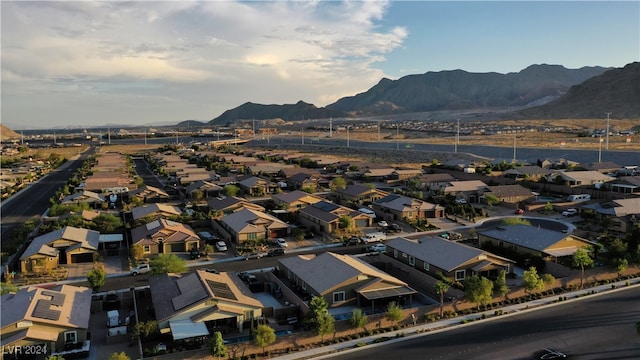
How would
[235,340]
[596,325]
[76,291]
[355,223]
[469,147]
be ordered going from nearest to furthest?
[235,340], [596,325], [76,291], [355,223], [469,147]

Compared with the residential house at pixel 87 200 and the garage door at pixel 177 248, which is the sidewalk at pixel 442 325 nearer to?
the garage door at pixel 177 248

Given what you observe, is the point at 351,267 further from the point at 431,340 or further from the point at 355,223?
the point at 355,223

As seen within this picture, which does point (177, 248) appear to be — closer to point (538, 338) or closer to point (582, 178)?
point (538, 338)

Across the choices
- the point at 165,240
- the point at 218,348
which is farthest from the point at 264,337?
the point at 165,240

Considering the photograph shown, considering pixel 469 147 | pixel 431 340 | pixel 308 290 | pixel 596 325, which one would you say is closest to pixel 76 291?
pixel 308 290

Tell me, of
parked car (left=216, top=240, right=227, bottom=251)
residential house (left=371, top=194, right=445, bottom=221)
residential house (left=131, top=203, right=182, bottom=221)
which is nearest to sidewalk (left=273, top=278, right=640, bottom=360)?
parked car (left=216, top=240, right=227, bottom=251)

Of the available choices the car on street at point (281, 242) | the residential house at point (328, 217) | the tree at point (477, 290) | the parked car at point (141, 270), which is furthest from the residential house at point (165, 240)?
the tree at point (477, 290)

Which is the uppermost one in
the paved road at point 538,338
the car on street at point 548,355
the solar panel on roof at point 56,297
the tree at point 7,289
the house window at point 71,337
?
Answer: the solar panel on roof at point 56,297
